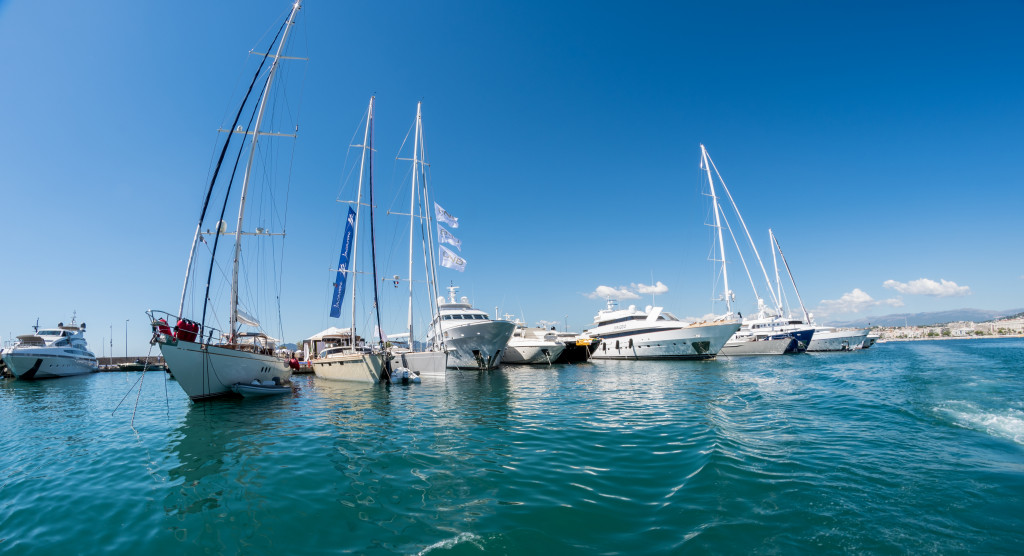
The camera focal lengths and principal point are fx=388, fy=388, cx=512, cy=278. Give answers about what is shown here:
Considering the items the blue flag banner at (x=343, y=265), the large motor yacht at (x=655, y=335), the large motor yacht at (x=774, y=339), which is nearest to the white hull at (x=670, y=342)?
the large motor yacht at (x=655, y=335)

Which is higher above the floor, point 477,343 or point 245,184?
point 245,184

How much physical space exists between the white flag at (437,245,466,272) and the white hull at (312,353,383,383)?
10.6 metres

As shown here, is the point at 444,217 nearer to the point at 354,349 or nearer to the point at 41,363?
the point at 354,349

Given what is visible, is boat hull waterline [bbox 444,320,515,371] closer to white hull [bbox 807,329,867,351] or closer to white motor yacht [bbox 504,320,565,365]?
white motor yacht [bbox 504,320,565,365]

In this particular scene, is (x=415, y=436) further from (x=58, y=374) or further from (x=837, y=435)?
(x=58, y=374)

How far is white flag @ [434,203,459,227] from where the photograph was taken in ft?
102

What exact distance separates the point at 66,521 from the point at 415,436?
614 cm

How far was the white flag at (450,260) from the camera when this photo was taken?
32156 mm

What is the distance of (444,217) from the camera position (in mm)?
31688

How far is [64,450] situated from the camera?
32.9 ft

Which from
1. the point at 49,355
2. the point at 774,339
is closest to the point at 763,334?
the point at 774,339

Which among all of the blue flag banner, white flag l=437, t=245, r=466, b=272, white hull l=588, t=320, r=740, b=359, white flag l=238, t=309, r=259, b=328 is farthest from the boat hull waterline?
white hull l=588, t=320, r=740, b=359

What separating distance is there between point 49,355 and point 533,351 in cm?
5019

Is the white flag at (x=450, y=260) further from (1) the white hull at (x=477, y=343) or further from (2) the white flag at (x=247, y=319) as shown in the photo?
(2) the white flag at (x=247, y=319)
